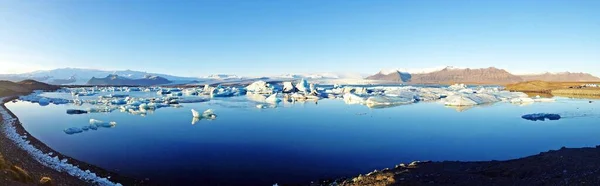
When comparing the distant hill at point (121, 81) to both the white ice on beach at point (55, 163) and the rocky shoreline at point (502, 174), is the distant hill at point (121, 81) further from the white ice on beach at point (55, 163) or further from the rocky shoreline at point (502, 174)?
the rocky shoreline at point (502, 174)

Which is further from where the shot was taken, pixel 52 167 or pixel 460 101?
pixel 460 101

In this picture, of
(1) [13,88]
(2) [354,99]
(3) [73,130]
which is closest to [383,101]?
(2) [354,99]

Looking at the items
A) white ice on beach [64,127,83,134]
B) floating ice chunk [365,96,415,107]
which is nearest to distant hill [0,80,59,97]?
white ice on beach [64,127,83,134]

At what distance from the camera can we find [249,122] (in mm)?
15055

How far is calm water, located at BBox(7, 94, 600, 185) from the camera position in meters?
7.52

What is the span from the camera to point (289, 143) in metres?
10.3

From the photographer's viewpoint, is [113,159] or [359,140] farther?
[359,140]

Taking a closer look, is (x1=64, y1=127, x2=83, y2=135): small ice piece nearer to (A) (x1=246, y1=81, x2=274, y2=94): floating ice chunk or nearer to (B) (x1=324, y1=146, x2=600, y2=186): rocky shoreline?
(B) (x1=324, y1=146, x2=600, y2=186): rocky shoreline

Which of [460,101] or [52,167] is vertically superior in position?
[460,101]

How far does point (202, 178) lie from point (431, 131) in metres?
8.50

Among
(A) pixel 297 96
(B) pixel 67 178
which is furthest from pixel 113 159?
(A) pixel 297 96

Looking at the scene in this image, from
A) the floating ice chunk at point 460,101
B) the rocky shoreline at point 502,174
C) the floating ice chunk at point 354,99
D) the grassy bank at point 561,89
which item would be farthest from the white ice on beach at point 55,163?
the grassy bank at point 561,89

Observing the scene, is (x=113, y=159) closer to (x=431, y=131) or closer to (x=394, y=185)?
(x=394, y=185)

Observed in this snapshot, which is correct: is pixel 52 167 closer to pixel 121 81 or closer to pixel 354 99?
pixel 354 99
